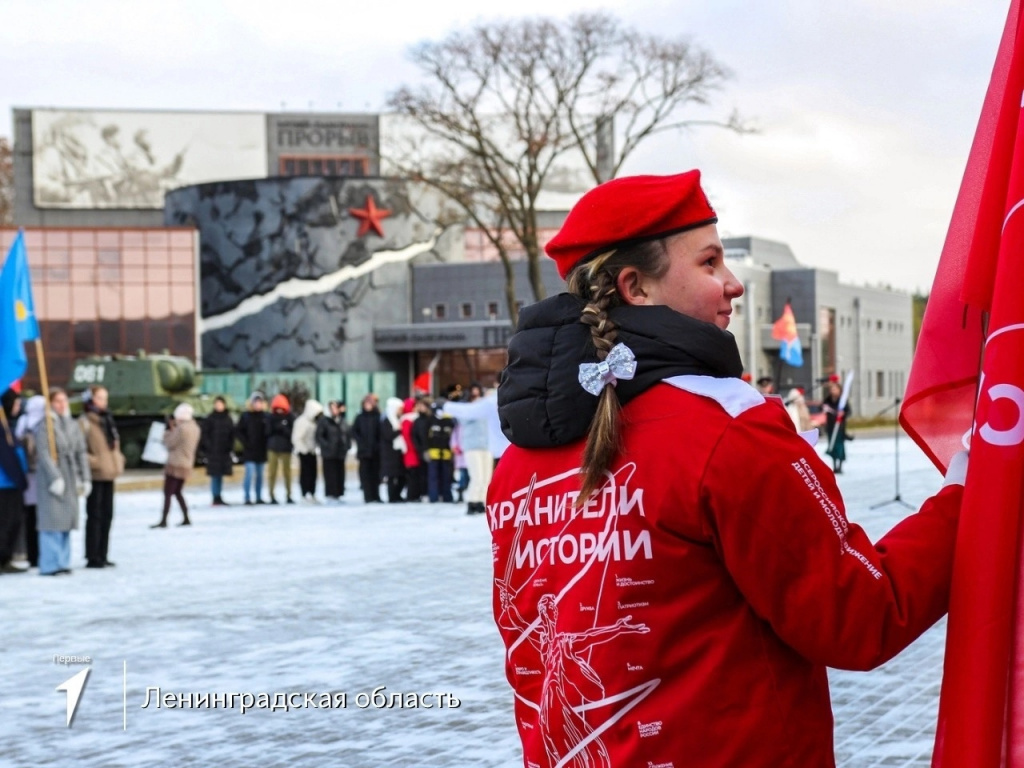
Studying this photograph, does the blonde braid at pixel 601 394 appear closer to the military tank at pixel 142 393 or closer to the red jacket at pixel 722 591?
the red jacket at pixel 722 591

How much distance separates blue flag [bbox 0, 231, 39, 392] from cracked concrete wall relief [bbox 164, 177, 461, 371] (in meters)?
48.2

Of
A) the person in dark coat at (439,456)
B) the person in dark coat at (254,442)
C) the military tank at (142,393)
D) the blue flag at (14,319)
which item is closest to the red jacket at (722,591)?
the blue flag at (14,319)

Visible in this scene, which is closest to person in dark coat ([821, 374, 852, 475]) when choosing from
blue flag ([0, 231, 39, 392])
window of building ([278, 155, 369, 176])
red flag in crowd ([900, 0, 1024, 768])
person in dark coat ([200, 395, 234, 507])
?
person in dark coat ([200, 395, 234, 507])

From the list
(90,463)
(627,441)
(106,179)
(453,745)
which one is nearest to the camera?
(627,441)

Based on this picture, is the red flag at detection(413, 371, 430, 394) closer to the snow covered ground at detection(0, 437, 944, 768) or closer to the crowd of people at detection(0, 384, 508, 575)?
the crowd of people at detection(0, 384, 508, 575)

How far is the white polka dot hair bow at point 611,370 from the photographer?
6.57 feet

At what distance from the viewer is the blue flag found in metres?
12.0

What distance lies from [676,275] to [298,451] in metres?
21.3

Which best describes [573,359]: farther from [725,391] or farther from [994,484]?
[994,484]

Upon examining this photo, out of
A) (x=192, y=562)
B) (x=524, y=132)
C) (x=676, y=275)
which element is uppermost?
(x=524, y=132)

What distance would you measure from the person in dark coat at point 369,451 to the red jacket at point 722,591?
20.2 metres

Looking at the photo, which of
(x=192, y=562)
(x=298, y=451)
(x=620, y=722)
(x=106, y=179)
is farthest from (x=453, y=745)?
(x=106, y=179)

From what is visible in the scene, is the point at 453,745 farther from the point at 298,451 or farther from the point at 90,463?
the point at 298,451

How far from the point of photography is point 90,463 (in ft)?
43.5
